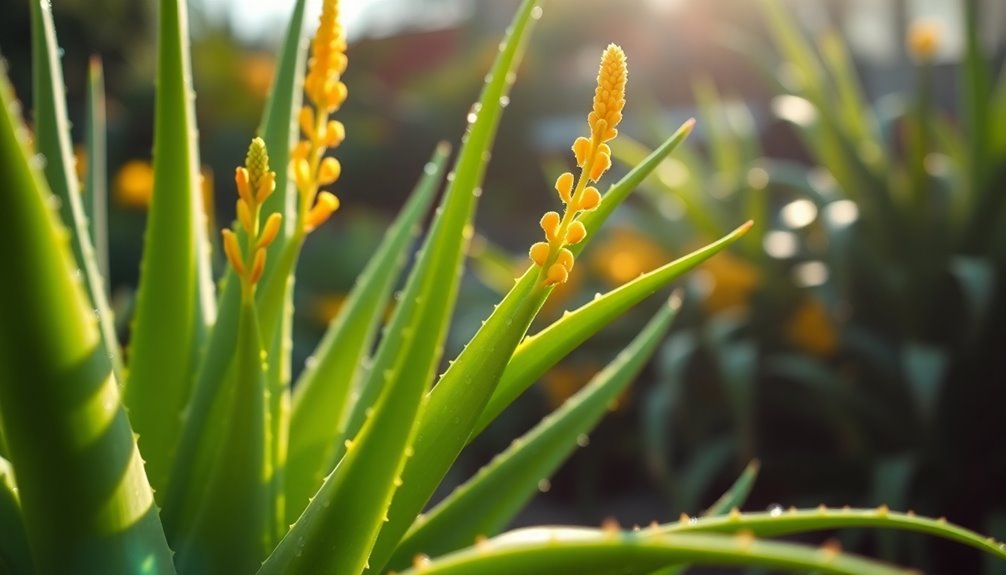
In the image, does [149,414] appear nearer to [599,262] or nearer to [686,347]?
[686,347]

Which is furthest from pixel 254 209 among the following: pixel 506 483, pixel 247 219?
pixel 506 483

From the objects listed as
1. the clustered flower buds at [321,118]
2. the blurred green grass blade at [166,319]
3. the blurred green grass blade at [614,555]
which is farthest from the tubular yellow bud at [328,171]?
the blurred green grass blade at [614,555]

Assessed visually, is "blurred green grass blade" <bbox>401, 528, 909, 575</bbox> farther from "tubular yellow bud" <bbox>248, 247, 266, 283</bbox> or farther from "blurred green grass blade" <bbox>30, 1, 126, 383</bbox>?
"blurred green grass blade" <bbox>30, 1, 126, 383</bbox>

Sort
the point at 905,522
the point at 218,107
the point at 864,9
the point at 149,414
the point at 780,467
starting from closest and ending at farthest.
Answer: the point at 905,522 < the point at 149,414 < the point at 780,467 < the point at 218,107 < the point at 864,9

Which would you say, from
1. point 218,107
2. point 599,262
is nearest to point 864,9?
point 218,107

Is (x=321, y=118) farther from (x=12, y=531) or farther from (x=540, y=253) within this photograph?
(x=12, y=531)

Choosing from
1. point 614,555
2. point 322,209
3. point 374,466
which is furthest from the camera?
point 322,209
